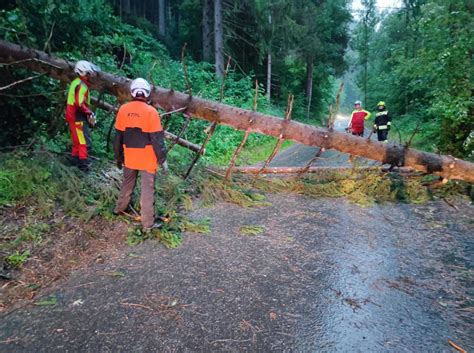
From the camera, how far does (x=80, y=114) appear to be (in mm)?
5355

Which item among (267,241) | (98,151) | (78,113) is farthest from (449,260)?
(98,151)

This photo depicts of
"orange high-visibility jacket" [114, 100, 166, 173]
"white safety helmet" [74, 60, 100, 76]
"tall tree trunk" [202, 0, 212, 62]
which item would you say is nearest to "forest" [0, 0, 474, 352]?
"white safety helmet" [74, 60, 100, 76]

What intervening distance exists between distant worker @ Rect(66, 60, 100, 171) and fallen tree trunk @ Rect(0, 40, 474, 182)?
0.54m

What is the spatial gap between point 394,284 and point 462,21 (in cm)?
1089

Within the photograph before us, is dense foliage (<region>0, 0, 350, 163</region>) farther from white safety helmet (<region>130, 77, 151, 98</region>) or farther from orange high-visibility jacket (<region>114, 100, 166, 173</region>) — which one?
orange high-visibility jacket (<region>114, 100, 166, 173</region>)

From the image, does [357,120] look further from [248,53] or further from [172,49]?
[172,49]

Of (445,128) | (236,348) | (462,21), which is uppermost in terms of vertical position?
(462,21)

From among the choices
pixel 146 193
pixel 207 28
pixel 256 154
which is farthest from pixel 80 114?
pixel 207 28

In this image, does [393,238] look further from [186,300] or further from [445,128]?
[445,128]

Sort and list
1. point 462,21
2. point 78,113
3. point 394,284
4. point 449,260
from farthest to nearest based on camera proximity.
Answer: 1. point 462,21
2. point 78,113
3. point 449,260
4. point 394,284

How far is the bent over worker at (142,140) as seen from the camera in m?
4.17

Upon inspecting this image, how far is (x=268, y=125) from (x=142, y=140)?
8.30ft

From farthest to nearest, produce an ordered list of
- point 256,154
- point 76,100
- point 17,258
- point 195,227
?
point 256,154 < point 76,100 < point 195,227 < point 17,258

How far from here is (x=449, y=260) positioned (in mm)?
4223
